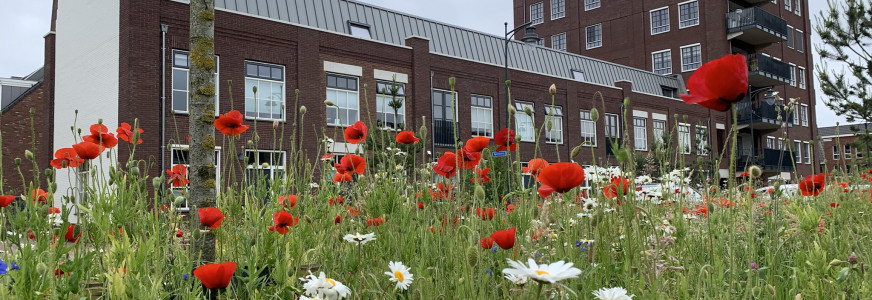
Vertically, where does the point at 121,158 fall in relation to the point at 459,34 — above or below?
below

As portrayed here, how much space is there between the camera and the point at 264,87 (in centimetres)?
1620

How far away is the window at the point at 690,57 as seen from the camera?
99.6 feet

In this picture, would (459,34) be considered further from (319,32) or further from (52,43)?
(52,43)

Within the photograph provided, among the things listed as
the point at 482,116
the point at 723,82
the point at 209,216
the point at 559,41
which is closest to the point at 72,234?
the point at 209,216

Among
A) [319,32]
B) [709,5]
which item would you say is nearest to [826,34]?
[319,32]

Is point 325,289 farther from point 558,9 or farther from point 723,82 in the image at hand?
point 558,9

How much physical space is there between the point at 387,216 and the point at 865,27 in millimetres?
13516

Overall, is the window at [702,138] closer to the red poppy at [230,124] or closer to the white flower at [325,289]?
the red poppy at [230,124]

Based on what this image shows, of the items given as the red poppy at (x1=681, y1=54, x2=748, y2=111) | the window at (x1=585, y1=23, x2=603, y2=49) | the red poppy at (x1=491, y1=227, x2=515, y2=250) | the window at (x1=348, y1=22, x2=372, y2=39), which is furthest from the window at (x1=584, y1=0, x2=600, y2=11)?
the red poppy at (x1=681, y1=54, x2=748, y2=111)

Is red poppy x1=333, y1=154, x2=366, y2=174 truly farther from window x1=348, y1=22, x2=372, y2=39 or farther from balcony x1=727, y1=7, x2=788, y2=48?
balcony x1=727, y1=7, x2=788, y2=48

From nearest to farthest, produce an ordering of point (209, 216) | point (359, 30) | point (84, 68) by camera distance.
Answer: point (209, 216) < point (84, 68) < point (359, 30)

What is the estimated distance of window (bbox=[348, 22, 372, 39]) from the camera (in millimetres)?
18812

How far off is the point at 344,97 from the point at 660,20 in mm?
20553

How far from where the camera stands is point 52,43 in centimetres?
1817
